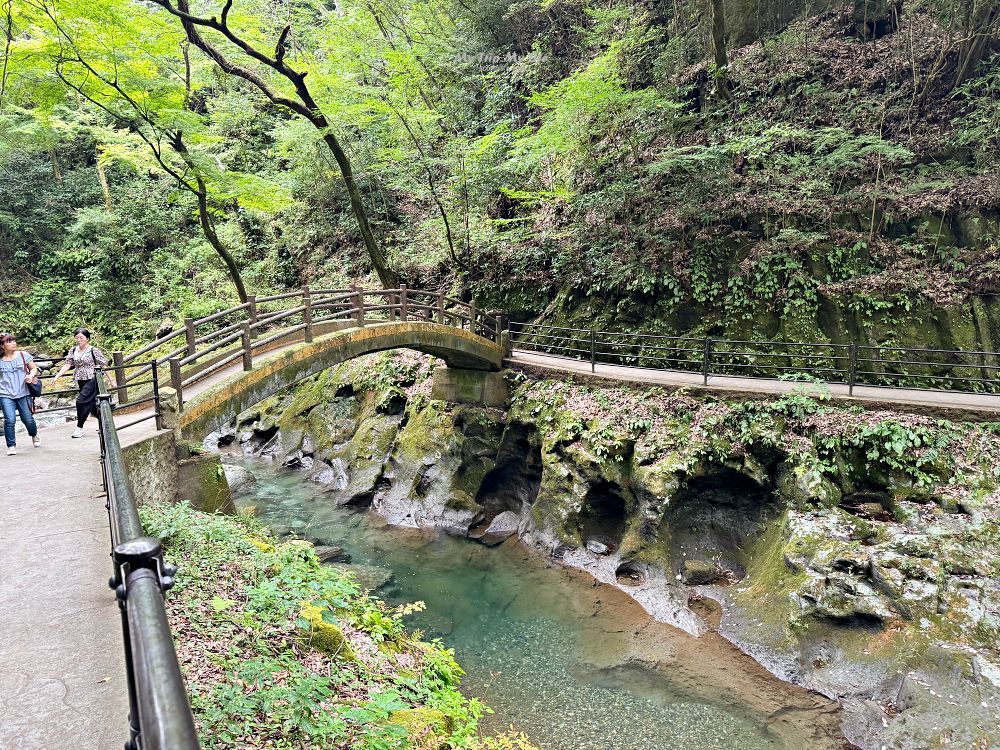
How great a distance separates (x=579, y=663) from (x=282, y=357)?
24.6 feet

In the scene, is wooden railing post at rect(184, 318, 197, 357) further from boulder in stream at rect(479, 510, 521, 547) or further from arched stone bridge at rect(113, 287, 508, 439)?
boulder in stream at rect(479, 510, 521, 547)

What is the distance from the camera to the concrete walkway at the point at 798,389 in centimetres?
977

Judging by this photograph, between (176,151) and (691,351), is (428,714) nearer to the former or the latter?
(691,351)

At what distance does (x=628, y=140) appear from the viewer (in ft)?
53.2

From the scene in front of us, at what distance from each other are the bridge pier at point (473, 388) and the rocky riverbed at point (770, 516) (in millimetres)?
374

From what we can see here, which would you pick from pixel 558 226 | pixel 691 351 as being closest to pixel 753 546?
pixel 691 351

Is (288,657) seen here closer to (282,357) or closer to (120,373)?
(120,373)

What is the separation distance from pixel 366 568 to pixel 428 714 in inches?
311

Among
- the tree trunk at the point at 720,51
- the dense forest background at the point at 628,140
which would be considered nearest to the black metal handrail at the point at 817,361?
the dense forest background at the point at 628,140

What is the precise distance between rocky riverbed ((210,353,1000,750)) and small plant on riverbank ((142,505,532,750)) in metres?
5.70

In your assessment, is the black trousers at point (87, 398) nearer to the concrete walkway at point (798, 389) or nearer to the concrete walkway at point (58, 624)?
the concrete walkway at point (58, 624)

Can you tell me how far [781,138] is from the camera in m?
14.0

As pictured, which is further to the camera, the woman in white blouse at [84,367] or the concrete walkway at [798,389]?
the concrete walkway at [798,389]

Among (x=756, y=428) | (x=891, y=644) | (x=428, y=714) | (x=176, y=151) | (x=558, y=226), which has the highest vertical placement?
(x=176, y=151)
